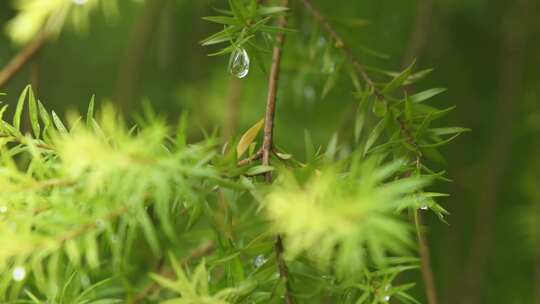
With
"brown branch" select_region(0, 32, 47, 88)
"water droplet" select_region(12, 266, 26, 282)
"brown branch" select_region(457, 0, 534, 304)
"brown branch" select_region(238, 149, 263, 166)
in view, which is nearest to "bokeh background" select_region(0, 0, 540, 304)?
"brown branch" select_region(457, 0, 534, 304)

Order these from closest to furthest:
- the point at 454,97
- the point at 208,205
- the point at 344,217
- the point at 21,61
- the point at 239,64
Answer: the point at 344,217 → the point at 208,205 → the point at 239,64 → the point at 21,61 → the point at 454,97

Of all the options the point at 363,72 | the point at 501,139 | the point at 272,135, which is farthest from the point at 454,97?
the point at 272,135

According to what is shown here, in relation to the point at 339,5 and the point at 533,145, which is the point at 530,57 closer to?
the point at 533,145

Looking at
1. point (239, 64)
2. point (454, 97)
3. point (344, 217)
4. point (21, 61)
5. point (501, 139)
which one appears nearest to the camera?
point (344, 217)

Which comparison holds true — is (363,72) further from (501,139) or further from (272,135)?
(501,139)

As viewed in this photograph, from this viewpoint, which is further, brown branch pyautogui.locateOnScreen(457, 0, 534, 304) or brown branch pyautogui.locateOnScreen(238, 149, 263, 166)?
brown branch pyautogui.locateOnScreen(457, 0, 534, 304)

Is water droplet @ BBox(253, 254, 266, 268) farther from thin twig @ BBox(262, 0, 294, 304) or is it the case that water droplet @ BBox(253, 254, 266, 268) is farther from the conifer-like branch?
the conifer-like branch

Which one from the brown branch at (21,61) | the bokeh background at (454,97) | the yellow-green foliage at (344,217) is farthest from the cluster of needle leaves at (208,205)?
the bokeh background at (454,97)

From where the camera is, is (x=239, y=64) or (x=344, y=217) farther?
(x=239, y=64)

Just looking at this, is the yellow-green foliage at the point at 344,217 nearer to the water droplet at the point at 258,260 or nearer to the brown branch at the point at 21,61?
the water droplet at the point at 258,260
